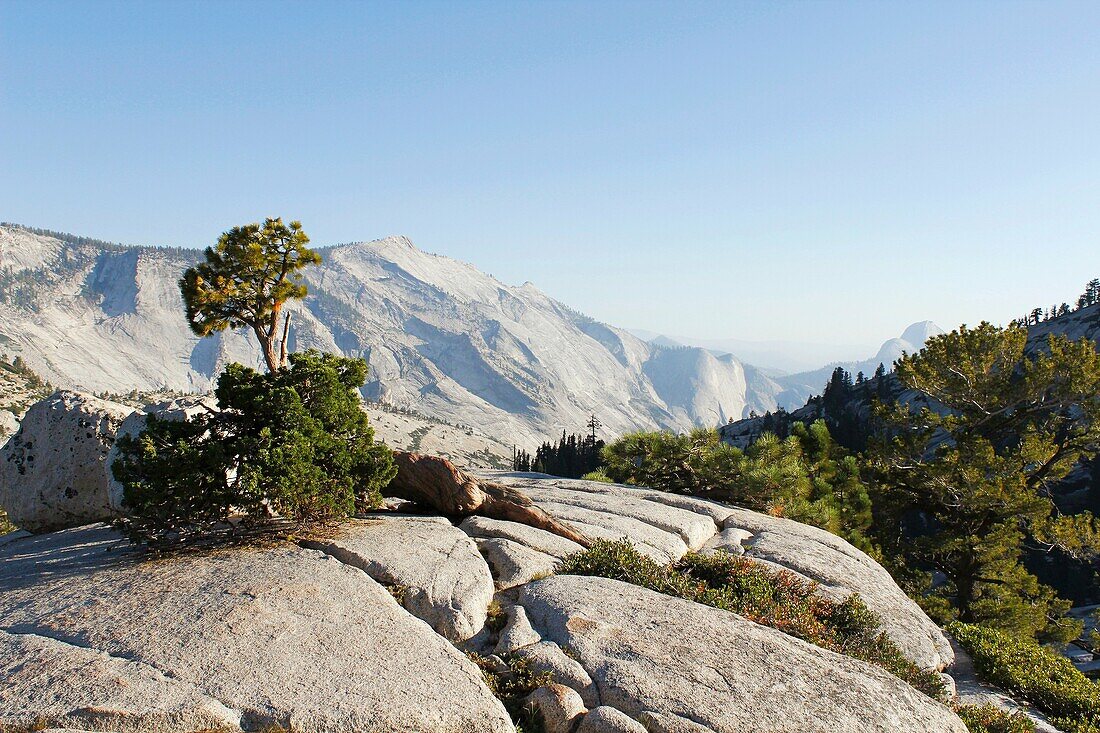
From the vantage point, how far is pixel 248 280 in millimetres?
21516

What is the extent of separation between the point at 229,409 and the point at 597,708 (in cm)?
1050

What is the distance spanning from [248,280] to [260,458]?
36.3 feet

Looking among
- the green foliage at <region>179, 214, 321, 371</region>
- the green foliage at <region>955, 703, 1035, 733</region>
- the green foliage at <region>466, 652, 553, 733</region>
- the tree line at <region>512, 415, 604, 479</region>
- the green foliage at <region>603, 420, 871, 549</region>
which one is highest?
the green foliage at <region>179, 214, 321, 371</region>

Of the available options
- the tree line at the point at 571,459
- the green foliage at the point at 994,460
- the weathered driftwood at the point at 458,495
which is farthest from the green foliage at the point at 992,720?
the tree line at the point at 571,459

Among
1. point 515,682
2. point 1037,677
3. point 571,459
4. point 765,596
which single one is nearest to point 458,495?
point 515,682

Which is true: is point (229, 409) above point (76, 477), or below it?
above

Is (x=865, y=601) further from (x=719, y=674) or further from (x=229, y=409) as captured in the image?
(x=229, y=409)

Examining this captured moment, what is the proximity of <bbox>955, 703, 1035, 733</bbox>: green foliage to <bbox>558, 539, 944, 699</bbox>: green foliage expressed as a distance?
0.57 metres

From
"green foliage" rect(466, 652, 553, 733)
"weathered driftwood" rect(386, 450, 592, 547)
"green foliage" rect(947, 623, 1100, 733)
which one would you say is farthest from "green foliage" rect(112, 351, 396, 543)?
"green foliage" rect(947, 623, 1100, 733)

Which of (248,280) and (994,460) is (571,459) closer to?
(994,460)

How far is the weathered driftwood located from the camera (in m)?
16.9

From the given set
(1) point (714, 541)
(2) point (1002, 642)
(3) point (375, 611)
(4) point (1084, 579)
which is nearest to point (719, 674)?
(3) point (375, 611)

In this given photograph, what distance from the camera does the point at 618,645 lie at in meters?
10.4

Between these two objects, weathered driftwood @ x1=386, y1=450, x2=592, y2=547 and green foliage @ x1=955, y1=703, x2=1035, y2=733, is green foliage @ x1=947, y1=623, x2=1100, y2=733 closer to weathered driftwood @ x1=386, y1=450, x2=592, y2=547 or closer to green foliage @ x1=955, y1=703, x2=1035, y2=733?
green foliage @ x1=955, y1=703, x2=1035, y2=733
